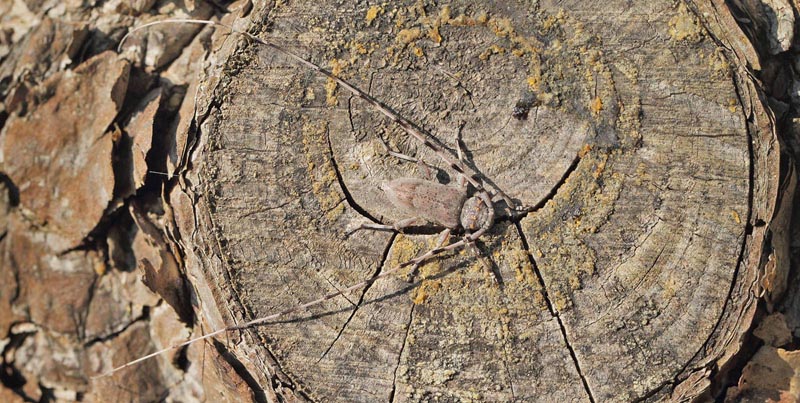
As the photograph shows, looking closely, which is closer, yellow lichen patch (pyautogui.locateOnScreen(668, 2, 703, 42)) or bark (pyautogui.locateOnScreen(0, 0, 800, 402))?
bark (pyautogui.locateOnScreen(0, 0, 800, 402))

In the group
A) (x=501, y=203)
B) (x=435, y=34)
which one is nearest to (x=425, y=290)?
(x=501, y=203)

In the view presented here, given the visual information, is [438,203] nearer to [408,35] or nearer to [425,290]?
[425,290]

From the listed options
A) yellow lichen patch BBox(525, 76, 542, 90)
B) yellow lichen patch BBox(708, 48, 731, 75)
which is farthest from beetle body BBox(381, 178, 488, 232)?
yellow lichen patch BBox(708, 48, 731, 75)

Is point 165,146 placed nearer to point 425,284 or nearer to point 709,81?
point 425,284

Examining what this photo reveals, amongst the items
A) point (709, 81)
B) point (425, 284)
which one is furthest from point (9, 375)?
point (709, 81)

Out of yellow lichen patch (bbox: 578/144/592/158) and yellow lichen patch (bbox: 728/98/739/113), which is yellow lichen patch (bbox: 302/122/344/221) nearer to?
yellow lichen patch (bbox: 578/144/592/158)

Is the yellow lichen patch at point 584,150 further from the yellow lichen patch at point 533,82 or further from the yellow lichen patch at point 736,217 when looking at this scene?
the yellow lichen patch at point 736,217
